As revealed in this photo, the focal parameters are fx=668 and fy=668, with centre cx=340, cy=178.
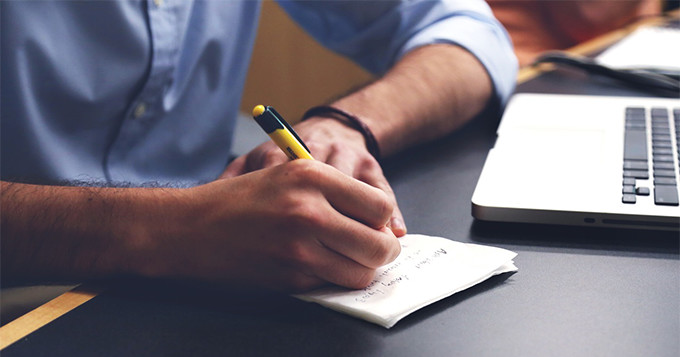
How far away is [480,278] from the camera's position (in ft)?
1.42

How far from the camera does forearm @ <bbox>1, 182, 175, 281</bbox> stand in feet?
1.42

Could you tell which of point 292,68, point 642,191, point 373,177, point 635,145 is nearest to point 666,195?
point 642,191

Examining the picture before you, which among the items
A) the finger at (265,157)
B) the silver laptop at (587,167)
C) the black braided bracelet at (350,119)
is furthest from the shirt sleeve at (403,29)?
the finger at (265,157)

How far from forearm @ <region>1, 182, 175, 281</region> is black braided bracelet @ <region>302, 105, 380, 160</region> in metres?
0.26

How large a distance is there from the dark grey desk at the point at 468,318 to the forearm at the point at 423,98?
0.22 meters

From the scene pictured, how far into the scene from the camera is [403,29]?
3.06ft

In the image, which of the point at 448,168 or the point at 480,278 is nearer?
the point at 480,278

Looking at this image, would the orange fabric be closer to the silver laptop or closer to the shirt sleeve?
the shirt sleeve

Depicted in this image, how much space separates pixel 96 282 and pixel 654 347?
348 mm

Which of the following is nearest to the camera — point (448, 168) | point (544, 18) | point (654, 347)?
point (654, 347)

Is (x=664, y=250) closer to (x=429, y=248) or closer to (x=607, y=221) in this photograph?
(x=607, y=221)

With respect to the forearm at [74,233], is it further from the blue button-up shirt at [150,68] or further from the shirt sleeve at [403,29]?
the shirt sleeve at [403,29]

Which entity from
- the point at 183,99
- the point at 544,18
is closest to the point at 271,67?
the point at 544,18

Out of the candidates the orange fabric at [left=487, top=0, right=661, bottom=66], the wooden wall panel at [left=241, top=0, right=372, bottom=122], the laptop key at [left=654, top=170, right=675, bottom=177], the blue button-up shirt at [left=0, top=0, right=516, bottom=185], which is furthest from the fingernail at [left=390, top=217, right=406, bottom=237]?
the wooden wall panel at [left=241, top=0, right=372, bottom=122]
